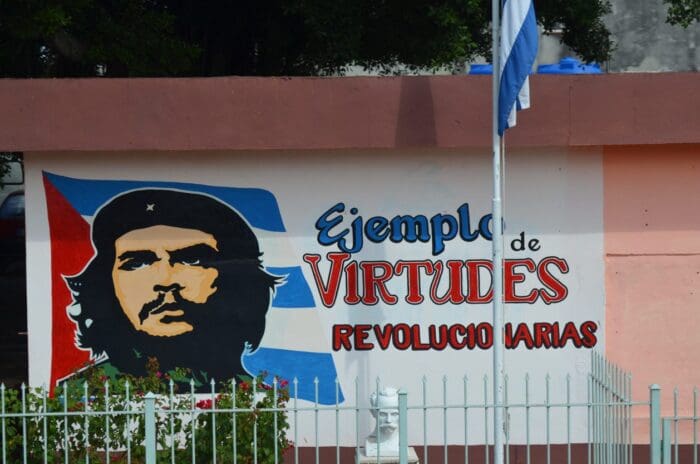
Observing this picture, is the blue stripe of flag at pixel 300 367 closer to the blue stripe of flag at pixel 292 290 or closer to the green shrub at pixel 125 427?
the blue stripe of flag at pixel 292 290

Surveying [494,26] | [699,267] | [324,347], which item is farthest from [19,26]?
[699,267]

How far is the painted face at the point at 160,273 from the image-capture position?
8539 mm

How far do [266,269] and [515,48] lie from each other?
2576mm

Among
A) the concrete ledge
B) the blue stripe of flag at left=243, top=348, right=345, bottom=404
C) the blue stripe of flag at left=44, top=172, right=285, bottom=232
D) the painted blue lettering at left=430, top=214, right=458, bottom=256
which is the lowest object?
the blue stripe of flag at left=243, top=348, right=345, bottom=404

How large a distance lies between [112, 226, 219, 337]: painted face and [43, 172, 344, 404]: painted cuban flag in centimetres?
31

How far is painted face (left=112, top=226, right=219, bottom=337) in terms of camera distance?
8.54m

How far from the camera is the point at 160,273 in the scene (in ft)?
28.0

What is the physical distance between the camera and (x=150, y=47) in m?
13.9

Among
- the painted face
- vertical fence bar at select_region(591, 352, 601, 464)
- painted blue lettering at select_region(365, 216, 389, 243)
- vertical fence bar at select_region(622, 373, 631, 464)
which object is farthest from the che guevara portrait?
vertical fence bar at select_region(622, 373, 631, 464)

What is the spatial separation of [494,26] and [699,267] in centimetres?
263

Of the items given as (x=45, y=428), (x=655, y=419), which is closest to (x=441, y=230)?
(x=655, y=419)

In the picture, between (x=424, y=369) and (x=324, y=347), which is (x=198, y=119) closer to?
(x=324, y=347)

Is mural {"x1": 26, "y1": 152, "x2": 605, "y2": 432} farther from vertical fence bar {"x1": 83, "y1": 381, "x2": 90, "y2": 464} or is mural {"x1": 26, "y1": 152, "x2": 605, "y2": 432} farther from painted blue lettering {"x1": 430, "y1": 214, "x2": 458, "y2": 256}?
vertical fence bar {"x1": 83, "y1": 381, "x2": 90, "y2": 464}

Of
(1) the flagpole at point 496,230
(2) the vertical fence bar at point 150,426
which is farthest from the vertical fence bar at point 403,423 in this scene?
(2) the vertical fence bar at point 150,426
